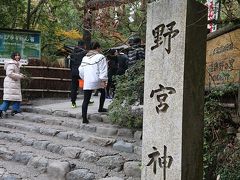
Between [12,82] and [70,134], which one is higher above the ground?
[12,82]

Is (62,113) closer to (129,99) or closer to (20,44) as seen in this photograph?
(129,99)

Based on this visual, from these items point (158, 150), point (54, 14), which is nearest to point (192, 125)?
point (158, 150)

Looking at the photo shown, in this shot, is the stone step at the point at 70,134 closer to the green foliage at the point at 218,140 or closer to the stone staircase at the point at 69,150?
the stone staircase at the point at 69,150

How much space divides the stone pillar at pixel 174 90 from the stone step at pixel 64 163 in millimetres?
1626

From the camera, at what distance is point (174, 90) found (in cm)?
437

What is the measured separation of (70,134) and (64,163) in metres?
1.73

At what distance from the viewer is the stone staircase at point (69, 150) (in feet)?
20.7

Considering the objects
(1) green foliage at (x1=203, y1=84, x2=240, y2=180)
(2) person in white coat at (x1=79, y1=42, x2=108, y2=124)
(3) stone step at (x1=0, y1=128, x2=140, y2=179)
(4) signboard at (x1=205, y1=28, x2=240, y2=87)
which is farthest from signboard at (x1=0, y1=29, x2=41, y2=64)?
(1) green foliage at (x1=203, y1=84, x2=240, y2=180)

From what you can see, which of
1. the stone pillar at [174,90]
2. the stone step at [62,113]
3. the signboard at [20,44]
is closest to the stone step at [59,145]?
the stone step at [62,113]

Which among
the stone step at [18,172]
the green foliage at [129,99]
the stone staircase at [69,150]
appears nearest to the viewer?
the stone staircase at [69,150]

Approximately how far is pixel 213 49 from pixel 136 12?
5.81 ft

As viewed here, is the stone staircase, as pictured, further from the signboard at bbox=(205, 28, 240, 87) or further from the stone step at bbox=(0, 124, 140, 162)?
the signboard at bbox=(205, 28, 240, 87)

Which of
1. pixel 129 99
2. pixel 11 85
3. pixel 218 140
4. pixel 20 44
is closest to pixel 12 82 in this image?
pixel 11 85

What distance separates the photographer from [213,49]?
20.3 ft
